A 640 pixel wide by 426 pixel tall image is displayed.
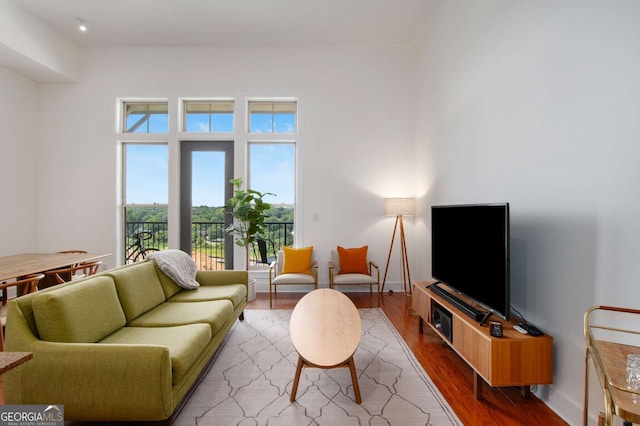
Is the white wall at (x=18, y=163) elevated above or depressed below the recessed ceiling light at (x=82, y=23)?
below

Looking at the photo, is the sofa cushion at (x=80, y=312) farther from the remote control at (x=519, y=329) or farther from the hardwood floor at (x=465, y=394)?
the remote control at (x=519, y=329)

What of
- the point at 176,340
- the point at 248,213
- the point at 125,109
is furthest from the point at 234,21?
Answer: the point at 176,340

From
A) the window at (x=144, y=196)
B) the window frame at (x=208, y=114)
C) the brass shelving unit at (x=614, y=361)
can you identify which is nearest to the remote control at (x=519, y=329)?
the brass shelving unit at (x=614, y=361)

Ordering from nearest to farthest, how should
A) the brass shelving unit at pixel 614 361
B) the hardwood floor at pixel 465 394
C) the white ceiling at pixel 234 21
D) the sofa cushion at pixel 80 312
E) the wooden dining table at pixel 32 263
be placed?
the brass shelving unit at pixel 614 361, the sofa cushion at pixel 80 312, the hardwood floor at pixel 465 394, the wooden dining table at pixel 32 263, the white ceiling at pixel 234 21

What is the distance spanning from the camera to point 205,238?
4719 mm

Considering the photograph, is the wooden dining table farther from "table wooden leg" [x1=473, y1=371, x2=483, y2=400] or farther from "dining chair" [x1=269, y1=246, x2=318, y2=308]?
"table wooden leg" [x1=473, y1=371, x2=483, y2=400]

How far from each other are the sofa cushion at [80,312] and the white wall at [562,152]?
3.12 meters

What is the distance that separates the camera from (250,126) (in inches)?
183

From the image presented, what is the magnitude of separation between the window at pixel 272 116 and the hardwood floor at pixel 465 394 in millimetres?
3484

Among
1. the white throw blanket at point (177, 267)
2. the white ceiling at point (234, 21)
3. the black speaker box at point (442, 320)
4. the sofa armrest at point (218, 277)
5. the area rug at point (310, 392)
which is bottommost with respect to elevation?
the area rug at point (310, 392)

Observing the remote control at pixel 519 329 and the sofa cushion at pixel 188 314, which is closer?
the remote control at pixel 519 329

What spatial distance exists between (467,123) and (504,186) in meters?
0.95

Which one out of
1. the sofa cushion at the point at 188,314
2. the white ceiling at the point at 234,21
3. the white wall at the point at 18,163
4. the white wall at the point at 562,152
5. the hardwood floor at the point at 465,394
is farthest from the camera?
the white wall at the point at 18,163

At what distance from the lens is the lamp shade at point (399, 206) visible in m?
4.21
